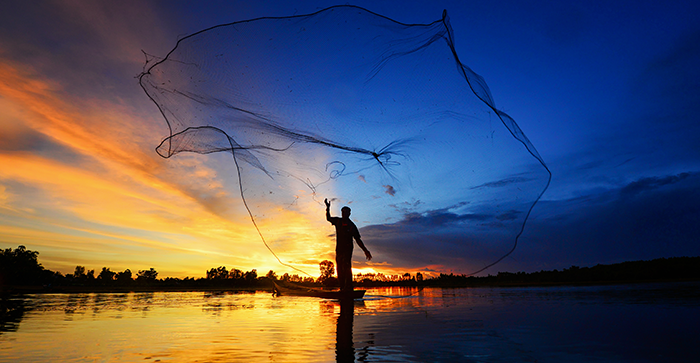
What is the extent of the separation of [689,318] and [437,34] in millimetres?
7987

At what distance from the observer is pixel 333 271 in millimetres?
14266

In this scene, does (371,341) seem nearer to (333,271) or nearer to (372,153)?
(372,153)

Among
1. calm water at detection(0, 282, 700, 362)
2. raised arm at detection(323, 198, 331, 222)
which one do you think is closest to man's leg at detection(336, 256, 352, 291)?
raised arm at detection(323, 198, 331, 222)

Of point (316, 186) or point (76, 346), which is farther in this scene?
point (316, 186)

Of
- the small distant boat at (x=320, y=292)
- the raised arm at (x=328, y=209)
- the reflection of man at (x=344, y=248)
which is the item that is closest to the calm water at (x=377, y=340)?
the raised arm at (x=328, y=209)

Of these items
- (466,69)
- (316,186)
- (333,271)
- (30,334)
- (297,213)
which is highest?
(466,69)

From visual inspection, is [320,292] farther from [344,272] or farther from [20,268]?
[20,268]

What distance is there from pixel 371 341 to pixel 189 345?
2.84 metres

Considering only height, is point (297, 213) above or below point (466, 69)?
below

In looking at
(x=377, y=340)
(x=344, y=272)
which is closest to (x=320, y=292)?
(x=344, y=272)

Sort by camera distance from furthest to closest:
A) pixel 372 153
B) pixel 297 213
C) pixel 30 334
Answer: pixel 297 213 < pixel 372 153 < pixel 30 334

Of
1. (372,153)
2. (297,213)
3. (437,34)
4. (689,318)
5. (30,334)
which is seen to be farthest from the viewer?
(297,213)

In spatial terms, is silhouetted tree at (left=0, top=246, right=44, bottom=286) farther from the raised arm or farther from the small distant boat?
the raised arm

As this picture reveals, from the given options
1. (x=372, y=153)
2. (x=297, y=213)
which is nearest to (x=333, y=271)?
(x=297, y=213)
